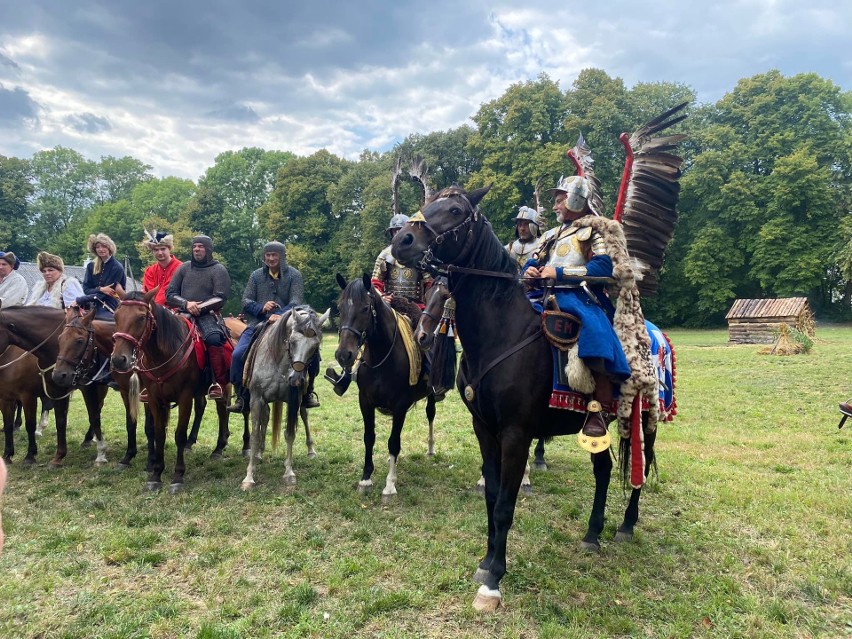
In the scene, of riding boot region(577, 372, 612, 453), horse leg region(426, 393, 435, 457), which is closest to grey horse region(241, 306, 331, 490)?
horse leg region(426, 393, 435, 457)

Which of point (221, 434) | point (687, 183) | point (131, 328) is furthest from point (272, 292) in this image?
point (687, 183)

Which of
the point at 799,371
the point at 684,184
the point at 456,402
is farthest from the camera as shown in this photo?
the point at 684,184

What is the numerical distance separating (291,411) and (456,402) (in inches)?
265

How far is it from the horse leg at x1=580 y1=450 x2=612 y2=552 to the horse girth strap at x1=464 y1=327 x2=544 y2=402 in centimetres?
163

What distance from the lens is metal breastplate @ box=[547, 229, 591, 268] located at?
172 inches

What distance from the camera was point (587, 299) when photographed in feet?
14.2

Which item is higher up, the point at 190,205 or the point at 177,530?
the point at 190,205

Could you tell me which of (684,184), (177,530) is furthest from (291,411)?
(684,184)

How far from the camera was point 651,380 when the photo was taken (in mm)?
4258

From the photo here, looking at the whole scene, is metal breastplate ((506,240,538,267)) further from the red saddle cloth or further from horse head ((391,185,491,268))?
the red saddle cloth

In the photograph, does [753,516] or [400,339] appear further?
[400,339]

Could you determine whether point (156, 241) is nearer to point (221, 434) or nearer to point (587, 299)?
point (221, 434)

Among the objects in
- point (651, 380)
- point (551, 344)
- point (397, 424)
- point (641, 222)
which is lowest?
point (397, 424)

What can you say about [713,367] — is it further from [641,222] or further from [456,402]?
[641,222]
